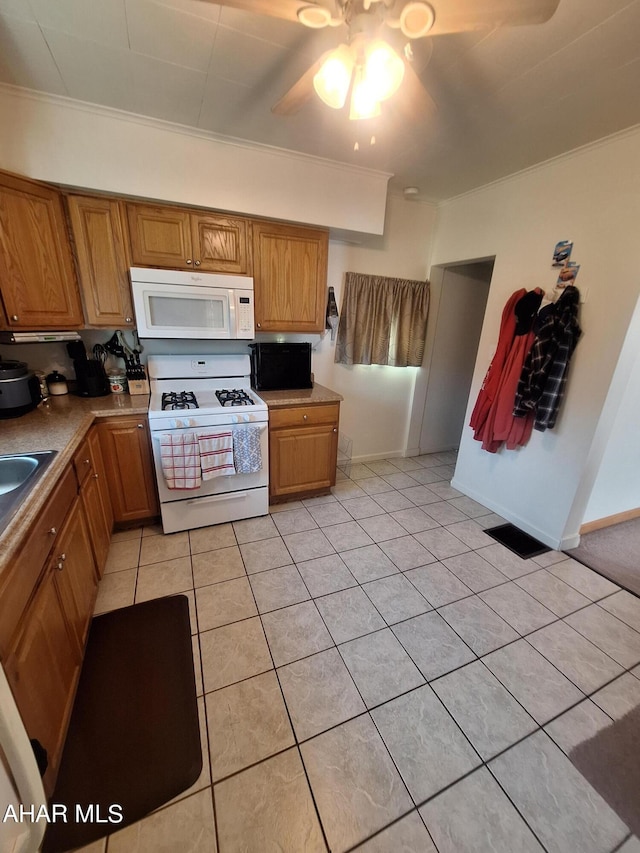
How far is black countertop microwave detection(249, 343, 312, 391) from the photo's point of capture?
2.63 meters

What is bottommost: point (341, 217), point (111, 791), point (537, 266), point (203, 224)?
point (111, 791)

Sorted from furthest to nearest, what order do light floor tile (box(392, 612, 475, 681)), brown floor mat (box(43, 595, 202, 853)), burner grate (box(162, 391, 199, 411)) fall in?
1. burner grate (box(162, 391, 199, 411))
2. light floor tile (box(392, 612, 475, 681))
3. brown floor mat (box(43, 595, 202, 853))

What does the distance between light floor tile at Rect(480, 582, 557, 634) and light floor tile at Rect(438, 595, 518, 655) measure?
0.05 metres

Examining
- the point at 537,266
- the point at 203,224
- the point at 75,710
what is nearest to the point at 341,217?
Result: the point at 203,224

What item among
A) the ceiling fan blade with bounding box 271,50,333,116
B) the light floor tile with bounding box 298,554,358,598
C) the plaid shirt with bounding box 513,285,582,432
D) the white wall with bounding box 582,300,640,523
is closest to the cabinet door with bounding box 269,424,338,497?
the light floor tile with bounding box 298,554,358,598

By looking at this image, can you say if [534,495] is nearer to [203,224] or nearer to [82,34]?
[203,224]

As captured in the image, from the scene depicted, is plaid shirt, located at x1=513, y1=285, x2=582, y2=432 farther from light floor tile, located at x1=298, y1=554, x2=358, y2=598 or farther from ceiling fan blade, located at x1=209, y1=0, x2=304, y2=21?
ceiling fan blade, located at x1=209, y1=0, x2=304, y2=21

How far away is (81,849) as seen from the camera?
0.98 m

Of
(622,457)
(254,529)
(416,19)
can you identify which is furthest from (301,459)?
(622,457)

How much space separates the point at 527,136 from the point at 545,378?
1416 millimetres

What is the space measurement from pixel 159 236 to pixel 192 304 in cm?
45

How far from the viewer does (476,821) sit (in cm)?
106

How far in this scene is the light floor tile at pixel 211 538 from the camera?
2221 millimetres

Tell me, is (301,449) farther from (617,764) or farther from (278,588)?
(617,764)
